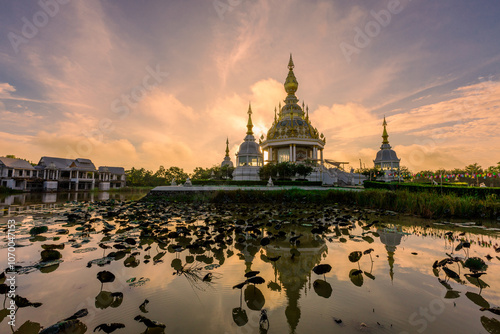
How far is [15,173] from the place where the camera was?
38.8 m

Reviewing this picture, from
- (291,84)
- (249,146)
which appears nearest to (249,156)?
(249,146)

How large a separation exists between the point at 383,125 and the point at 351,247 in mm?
62500

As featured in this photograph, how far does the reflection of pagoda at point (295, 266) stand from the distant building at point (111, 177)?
→ 2204 inches

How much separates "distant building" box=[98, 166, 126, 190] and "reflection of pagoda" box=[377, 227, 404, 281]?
56887 millimetres

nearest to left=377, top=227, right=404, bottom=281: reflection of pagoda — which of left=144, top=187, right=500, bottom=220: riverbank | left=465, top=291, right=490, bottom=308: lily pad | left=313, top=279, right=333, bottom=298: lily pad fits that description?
left=465, top=291, right=490, bottom=308: lily pad

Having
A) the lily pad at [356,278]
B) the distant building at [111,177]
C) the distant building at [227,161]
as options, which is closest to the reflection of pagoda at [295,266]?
the lily pad at [356,278]

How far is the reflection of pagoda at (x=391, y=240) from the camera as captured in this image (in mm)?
4699

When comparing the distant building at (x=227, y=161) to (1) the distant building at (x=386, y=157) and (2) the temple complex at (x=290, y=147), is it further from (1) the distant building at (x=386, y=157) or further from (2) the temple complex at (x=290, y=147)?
(1) the distant building at (x=386, y=157)

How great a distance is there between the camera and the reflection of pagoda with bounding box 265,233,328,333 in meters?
2.94

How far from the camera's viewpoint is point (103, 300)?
3123 millimetres

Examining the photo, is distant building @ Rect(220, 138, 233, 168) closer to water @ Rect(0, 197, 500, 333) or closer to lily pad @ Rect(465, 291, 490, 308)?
water @ Rect(0, 197, 500, 333)

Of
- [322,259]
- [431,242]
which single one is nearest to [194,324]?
[322,259]

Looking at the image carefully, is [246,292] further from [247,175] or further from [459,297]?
[247,175]

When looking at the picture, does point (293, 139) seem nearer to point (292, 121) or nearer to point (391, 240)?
A: point (292, 121)
